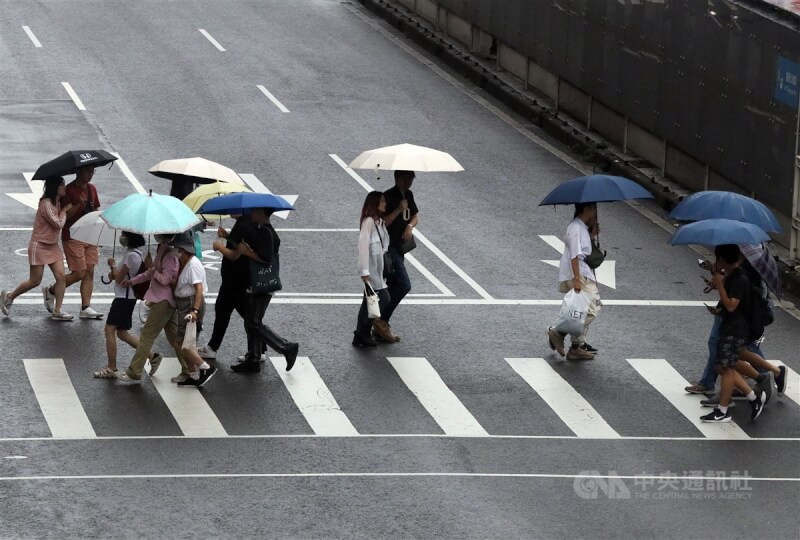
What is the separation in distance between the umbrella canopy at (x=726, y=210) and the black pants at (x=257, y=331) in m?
4.16

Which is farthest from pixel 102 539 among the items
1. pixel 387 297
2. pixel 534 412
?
pixel 387 297

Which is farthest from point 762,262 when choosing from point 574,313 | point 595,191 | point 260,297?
point 260,297

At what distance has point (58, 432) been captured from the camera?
13.8 m

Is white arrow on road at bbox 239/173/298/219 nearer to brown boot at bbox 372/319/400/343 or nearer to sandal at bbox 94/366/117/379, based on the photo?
brown boot at bbox 372/319/400/343

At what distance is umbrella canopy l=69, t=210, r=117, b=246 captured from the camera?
16.0m

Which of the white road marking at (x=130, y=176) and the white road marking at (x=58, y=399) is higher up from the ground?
the white road marking at (x=58, y=399)

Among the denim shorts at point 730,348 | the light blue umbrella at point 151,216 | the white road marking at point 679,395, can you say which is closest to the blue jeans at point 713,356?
the white road marking at point 679,395

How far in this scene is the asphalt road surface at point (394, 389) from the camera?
12.2 metres

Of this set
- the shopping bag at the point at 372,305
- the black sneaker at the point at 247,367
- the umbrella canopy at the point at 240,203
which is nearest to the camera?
the umbrella canopy at the point at 240,203

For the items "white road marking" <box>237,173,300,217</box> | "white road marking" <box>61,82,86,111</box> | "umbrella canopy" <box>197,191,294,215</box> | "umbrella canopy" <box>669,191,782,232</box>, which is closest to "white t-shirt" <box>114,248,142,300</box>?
"umbrella canopy" <box>197,191,294,215</box>

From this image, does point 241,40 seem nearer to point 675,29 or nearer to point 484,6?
point 484,6

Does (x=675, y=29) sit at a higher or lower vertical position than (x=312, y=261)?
higher

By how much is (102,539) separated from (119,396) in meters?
3.70

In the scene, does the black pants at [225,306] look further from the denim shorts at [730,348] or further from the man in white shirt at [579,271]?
the denim shorts at [730,348]
